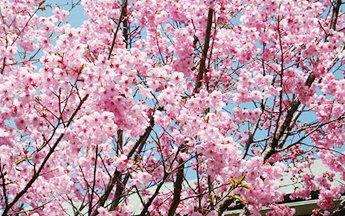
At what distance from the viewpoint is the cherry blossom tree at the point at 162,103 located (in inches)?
183

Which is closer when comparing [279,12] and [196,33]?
[279,12]

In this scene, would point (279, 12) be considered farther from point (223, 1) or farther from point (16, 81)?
point (16, 81)

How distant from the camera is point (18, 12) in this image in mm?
6898

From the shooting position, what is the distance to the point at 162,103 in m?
5.16

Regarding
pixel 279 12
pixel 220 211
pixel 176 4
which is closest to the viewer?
pixel 220 211

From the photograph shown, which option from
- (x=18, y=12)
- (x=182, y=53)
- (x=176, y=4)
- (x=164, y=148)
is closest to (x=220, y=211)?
(x=164, y=148)

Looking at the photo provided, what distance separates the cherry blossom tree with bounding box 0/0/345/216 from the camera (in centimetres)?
466

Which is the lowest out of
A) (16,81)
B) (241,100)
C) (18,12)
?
(16,81)

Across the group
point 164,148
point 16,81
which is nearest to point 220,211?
point 164,148

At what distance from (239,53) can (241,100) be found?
3.46ft

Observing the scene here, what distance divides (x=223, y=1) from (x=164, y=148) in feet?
9.09

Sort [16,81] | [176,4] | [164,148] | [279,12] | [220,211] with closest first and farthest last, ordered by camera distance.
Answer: [16,81] → [220,211] → [279,12] → [164,148] → [176,4]

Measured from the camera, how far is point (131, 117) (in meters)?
4.74

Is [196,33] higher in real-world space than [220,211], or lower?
higher
